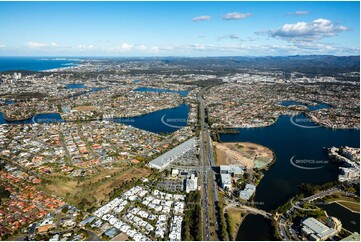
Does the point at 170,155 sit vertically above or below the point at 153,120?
below

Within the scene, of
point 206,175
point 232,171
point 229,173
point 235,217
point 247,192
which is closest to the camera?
point 235,217

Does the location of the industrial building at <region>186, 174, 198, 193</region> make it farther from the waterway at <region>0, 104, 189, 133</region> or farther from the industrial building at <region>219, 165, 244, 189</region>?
the waterway at <region>0, 104, 189, 133</region>

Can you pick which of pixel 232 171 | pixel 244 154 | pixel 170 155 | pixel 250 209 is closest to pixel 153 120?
pixel 170 155

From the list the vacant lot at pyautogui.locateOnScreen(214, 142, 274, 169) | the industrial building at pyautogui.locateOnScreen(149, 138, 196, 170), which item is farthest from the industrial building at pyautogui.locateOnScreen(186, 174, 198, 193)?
the vacant lot at pyautogui.locateOnScreen(214, 142, 274, 169)

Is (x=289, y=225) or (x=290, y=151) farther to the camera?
(x=290, y=151)

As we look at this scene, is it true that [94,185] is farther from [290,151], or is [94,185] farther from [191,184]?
[290,151]
